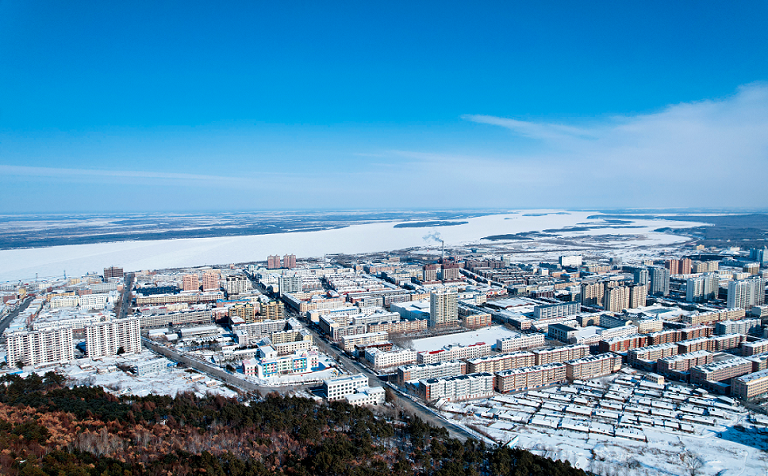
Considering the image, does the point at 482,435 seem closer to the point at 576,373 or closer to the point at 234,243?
the point at 576,373

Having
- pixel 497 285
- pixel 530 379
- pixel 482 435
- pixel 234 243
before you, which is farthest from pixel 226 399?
pixel 234 243

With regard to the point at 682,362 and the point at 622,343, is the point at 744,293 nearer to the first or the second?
the point at 622,343

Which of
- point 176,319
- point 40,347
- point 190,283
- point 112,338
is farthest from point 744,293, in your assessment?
point 40,347

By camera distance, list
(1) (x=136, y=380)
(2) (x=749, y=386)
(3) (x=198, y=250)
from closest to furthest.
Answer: (2) (x=749, y=386)
(1) (x=136, y=380)
(3) (x=198, y=250)

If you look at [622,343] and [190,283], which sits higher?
[190,283]

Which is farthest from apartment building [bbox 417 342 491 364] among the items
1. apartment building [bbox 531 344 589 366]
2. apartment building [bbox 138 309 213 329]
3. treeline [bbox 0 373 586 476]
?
apartment building [bbox 138 309 213 329]
